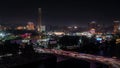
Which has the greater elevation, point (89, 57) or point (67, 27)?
point (67, 27)

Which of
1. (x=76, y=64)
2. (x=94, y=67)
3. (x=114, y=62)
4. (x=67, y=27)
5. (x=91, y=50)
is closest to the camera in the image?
(x=114, y=62)

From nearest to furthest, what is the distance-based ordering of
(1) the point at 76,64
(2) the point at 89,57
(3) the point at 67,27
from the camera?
(2) the point at 89,57
(1) the point at 76,64
(3) the point at 67,27

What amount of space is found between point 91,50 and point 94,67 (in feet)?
42.5

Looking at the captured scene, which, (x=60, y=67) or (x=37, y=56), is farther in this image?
(x=37, y=56)

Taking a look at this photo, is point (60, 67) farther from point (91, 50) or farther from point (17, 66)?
point (91, 50)

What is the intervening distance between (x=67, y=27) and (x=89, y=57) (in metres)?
80.1

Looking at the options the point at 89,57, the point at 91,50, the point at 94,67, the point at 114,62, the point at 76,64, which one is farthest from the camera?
the point at 91,50

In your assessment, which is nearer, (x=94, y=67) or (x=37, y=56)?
(x=94, y=67)

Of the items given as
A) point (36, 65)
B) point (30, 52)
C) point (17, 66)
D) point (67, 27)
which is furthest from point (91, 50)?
point (67, 27)

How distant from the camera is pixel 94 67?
1778cm

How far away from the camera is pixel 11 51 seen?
24078 mm

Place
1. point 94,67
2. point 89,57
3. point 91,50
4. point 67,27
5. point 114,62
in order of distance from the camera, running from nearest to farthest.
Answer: point 114,62 → point 94,67 → point 89,57 → point 91,50 → point 67,27

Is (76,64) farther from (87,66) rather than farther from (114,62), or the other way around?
(114,62)

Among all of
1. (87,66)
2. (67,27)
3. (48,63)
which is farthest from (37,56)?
(67,27)
